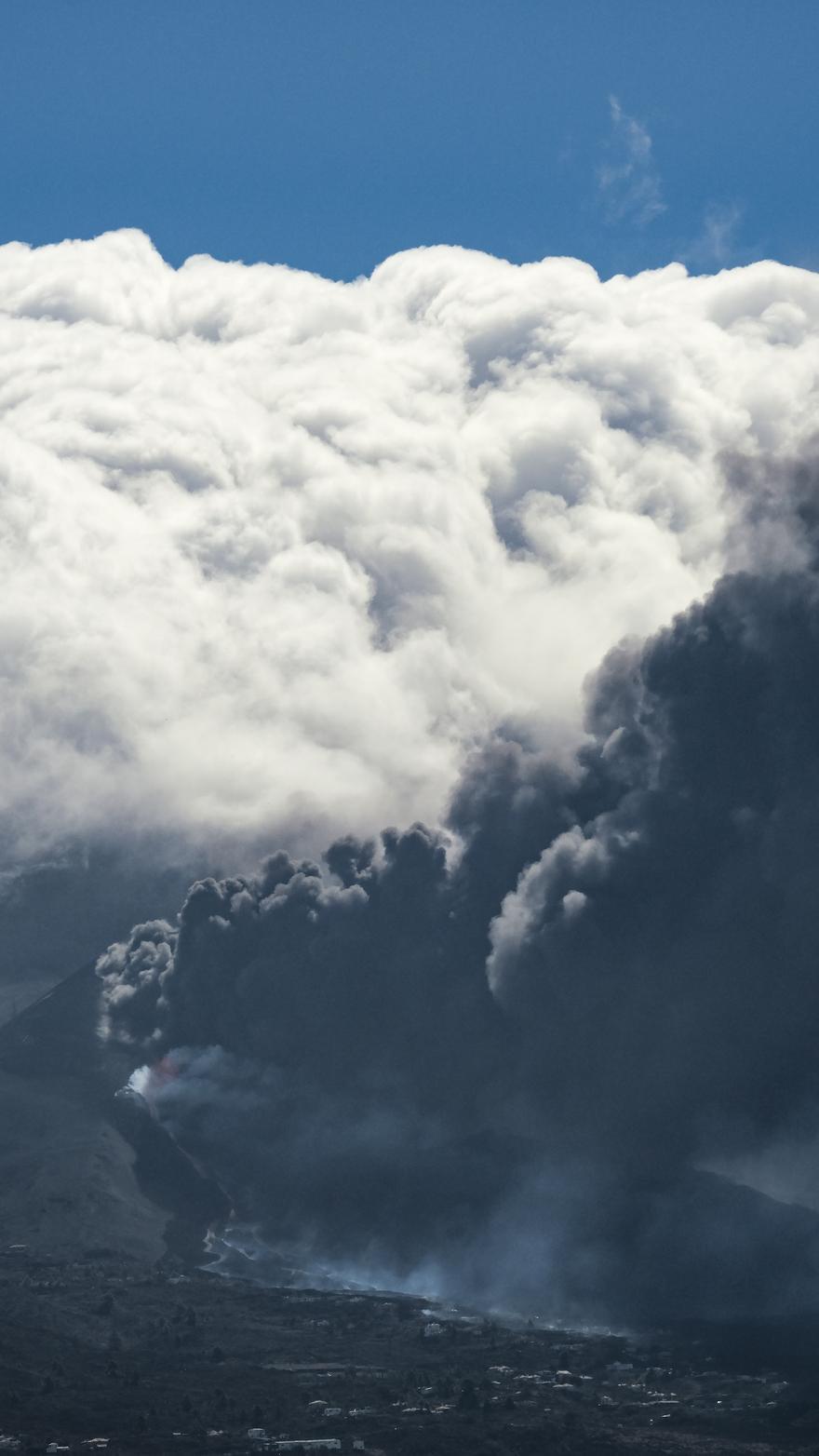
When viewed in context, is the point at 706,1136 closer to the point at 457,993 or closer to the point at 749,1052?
the point at 749,1052

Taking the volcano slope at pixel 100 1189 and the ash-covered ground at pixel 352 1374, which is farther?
the volcano slope at pixel 100 1189

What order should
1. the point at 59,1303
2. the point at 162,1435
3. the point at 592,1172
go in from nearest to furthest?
the point at 162,1435
the point at 59,1303
the point at 592,1172

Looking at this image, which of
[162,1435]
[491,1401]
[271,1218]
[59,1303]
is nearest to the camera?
[162,1435]

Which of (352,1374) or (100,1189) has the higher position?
(100,1189)

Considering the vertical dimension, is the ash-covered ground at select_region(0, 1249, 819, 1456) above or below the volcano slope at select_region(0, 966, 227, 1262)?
below

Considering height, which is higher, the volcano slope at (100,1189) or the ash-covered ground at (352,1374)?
the volcano slope at (100,1189)

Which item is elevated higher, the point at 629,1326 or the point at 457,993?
the point at 457,993

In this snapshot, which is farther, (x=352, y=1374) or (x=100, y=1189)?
(x=100, y=1189)

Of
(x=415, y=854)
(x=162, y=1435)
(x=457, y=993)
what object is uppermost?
(x=415, y=854)

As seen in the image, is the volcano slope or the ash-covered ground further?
the volcano slope

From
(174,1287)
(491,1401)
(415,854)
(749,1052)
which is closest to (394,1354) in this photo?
(491,1401)

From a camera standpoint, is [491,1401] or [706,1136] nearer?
[491,1401]
